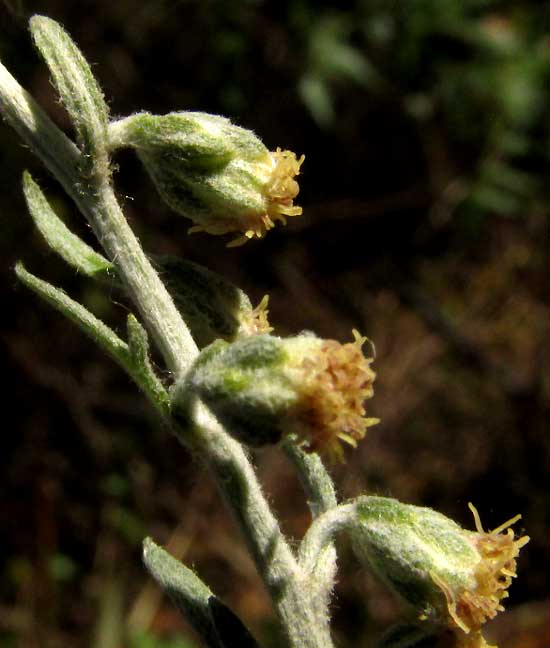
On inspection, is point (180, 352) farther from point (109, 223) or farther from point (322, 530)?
point (322, 530)

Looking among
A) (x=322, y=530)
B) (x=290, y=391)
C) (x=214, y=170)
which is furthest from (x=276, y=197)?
(x=322, y=530)

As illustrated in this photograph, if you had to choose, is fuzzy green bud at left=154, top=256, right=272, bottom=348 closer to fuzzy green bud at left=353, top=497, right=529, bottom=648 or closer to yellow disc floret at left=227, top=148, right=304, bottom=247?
yellow disc floret at left=227, top=148, right=304, bottom=247

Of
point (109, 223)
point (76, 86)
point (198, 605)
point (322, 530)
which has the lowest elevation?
point (198, 605)

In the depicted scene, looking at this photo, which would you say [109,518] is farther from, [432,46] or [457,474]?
[432,46]

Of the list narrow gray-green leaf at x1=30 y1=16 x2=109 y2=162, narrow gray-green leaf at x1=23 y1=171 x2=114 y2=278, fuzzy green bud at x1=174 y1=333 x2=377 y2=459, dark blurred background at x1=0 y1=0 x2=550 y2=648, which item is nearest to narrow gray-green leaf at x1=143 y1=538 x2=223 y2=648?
fuzzy green bud at x1=174 y1=333 x2=377 y2=459

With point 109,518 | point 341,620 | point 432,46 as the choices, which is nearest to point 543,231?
point 432,46

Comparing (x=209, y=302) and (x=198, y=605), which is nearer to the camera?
(x=198, y=605)

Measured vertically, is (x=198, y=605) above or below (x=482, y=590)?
below
